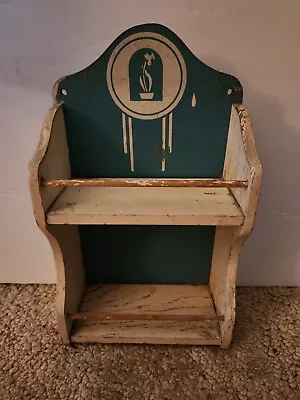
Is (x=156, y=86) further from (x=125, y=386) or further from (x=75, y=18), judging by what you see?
(x=125, y=386)

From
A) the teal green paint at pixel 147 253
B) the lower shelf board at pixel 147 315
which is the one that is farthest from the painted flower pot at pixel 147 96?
the lower shelf board at pixel 147 315

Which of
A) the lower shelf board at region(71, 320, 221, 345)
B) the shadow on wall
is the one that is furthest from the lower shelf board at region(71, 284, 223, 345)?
the shadow on wall

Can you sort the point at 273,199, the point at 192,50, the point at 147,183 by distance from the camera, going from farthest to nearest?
the point at 273,199 → the point at 192,50 → the point at 147,183

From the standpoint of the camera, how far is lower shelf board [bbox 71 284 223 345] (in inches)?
26.7

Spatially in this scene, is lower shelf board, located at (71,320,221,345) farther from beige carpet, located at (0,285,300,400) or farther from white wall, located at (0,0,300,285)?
white wall, located at (0,0,300,285)

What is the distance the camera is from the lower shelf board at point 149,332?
684 millimetres

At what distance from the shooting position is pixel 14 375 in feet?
2.11

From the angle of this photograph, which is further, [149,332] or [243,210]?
[149,332]

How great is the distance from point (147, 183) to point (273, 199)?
33cm

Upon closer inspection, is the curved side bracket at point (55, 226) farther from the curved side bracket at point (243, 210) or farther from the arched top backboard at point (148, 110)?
the curved side bracket at point (243, 210)

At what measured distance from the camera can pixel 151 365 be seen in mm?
662

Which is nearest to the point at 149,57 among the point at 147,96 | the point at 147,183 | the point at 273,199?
the point at 147,96

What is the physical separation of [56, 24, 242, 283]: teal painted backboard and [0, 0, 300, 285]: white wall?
61mm

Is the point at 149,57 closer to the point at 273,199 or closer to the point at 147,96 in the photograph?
the point at 147,96
